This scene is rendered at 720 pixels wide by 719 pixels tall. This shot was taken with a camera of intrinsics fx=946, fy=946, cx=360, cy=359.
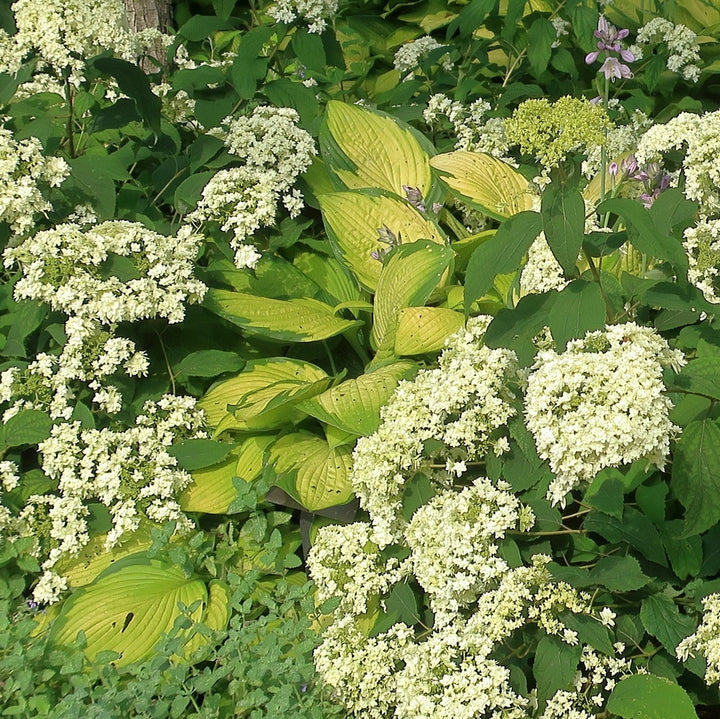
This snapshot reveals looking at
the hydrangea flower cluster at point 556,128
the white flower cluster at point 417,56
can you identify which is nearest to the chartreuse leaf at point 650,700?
the hydrangea flower cluster at point 556,128

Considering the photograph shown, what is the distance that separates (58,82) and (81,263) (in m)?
0.97

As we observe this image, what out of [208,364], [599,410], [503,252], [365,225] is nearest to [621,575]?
[599,410]

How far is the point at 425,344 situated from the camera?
275 centimetres

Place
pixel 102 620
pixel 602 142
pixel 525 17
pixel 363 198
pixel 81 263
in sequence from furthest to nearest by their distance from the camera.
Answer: pixel 525 17
pixel 363 198
pixel 81 263
pixel 102 620
pixel 602 142

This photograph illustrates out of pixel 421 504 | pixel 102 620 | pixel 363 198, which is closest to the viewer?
pixel 421 504

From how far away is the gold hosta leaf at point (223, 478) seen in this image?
8.97ft

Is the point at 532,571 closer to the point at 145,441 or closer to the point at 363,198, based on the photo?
the point at 145,441

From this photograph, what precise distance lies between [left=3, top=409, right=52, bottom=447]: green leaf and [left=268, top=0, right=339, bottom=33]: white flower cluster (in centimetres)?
168

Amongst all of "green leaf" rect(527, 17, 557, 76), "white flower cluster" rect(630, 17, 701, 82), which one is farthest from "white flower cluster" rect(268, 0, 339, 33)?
"white flower cluster" rect(630, 17, 701, 82)

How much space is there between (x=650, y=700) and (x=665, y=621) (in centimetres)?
21

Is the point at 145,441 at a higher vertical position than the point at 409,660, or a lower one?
lower

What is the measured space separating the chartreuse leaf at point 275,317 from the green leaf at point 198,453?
0.38m

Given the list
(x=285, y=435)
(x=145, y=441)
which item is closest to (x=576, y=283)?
(x=285, y=435)

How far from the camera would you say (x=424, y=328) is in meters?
2.73
